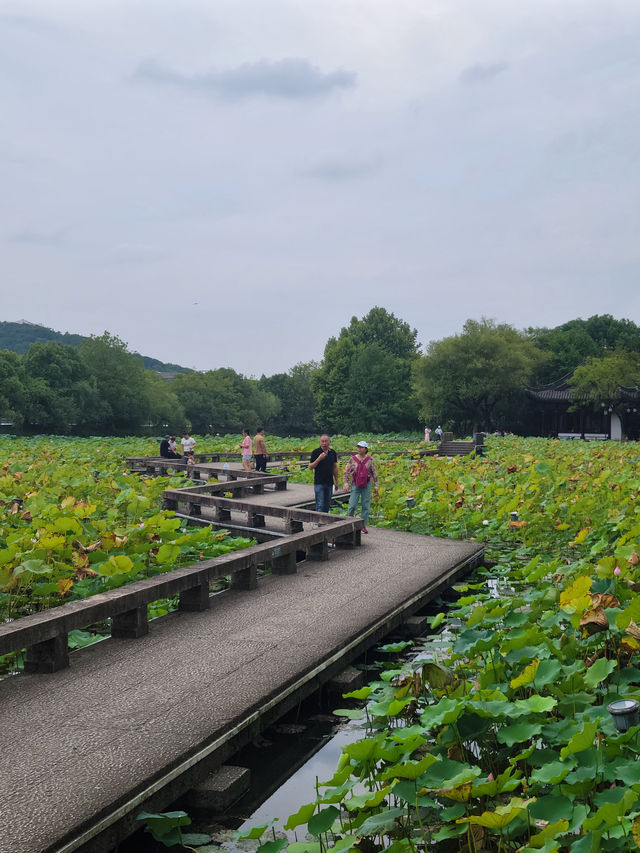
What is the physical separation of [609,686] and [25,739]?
2.80 metres

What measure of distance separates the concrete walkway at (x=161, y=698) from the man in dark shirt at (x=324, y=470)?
3.67m

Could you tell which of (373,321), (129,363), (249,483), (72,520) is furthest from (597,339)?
(72,520)

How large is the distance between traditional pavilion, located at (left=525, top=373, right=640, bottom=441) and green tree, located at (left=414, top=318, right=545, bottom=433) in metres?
1.61

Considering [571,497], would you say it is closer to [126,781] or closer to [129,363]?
[126,781]

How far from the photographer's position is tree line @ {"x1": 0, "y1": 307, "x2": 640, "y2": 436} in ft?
147

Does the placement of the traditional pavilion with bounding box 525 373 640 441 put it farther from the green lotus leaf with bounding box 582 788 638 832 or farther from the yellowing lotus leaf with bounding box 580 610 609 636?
the green lotus leaf with bounding box 582 788 638 832

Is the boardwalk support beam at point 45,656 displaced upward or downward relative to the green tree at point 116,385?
downward

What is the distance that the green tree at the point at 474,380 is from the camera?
4878 centimetres

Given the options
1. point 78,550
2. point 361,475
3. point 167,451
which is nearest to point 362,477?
point 361,475

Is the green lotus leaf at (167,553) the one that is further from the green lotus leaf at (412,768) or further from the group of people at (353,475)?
the green lotus leaf at (412,768)

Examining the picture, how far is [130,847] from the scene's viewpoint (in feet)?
11.0

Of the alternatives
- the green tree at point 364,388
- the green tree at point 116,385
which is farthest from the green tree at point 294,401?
Answer: the green tree at point 116,385

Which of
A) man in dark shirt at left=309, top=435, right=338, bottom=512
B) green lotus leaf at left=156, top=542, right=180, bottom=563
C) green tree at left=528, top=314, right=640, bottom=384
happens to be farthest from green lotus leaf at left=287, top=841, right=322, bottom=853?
green tree at left=528, top=314, right=640, bottom=384

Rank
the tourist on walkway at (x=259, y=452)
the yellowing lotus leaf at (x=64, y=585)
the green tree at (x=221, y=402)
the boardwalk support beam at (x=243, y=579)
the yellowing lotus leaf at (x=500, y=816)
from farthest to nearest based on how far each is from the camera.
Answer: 1. the green tree at (x=221, y=402)
2. the tourist on walkway at (x=259, y=452)
3. the boardwalk support beam at (x=243, y=579)
4. the yellowing lotus leaf at (x=64, y=585)
5. the yellowing lotus leaf at (x=500, y=816)
